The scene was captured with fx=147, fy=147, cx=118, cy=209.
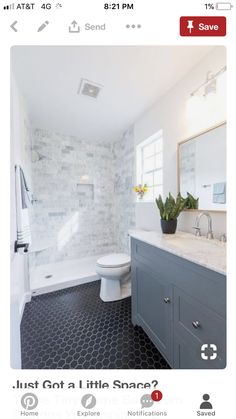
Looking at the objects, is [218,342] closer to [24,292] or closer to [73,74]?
[24,292]

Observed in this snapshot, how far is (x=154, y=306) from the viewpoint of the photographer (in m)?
0.98

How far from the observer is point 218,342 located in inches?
22.5

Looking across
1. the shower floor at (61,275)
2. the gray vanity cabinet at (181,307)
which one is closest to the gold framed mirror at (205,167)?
the gray vanity cabinet at (181,307)

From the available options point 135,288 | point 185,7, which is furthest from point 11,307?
point 185,7

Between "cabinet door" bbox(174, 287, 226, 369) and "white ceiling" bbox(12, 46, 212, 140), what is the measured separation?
1338mm

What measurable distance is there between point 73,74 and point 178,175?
1.24m

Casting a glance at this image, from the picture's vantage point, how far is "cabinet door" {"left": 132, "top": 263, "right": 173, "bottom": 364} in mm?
858

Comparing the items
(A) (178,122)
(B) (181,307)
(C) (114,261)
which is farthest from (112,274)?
(A) (178,122)

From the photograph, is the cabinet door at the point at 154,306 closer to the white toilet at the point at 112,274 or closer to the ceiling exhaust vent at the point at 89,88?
the white toilet at the point at 112,274

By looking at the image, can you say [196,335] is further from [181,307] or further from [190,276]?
[190,276]

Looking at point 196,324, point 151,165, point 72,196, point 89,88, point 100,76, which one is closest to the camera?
point 196,324
